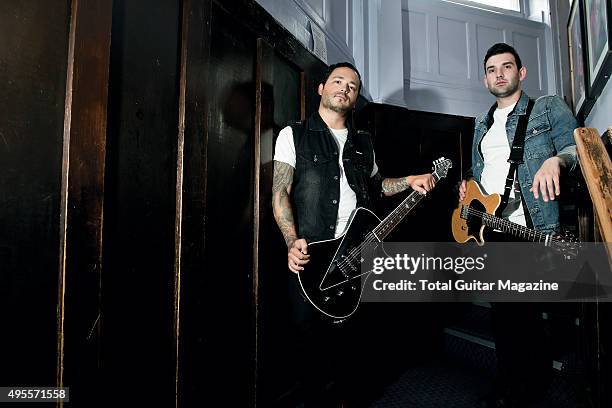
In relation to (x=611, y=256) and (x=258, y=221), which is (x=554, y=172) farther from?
(x=258, y=221)

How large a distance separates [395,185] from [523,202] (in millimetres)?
627

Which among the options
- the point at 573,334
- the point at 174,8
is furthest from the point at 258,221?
the point at 573,334

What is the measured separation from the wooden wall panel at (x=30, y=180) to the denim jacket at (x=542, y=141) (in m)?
1.94

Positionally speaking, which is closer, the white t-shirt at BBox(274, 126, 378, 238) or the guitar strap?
the white t-shirt at BBox(274, 126, 378, 238)

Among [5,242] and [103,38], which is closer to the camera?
[5,242]

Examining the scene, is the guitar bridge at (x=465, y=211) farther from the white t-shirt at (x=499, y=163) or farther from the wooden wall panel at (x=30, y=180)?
the wooden wall panel at (x=30, y=180)

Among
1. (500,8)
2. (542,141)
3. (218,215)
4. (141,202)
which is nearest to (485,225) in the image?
(542,141)

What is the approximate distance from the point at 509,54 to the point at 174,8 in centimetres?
172

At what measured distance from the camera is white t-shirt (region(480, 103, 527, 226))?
190cm

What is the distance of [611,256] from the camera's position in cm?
94

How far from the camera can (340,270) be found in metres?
1.70

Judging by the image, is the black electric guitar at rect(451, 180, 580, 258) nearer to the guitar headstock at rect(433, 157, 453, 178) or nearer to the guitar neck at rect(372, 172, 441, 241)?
the guitar headstock at rect(433, 157, 453, 178)

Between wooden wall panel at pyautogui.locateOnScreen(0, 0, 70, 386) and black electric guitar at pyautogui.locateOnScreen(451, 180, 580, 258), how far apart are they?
190 cm

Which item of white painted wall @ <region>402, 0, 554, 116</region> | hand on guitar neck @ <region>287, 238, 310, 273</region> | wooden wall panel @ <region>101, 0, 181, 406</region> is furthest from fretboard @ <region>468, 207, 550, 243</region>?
white painted wall @ <region>402, 0, 554, 116</region>
